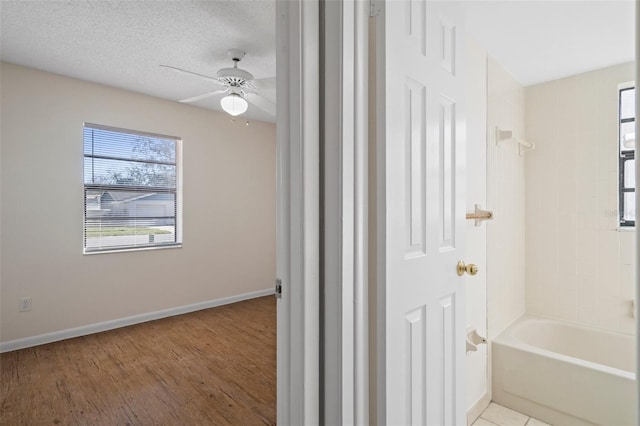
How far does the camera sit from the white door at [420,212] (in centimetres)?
101

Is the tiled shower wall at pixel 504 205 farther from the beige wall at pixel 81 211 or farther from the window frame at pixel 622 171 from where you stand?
the beige wall at pixel 81 211

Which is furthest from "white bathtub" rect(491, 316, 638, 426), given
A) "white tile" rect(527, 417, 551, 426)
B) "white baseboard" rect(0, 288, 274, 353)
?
"white baseboard" rect(0, 288, 274, 353)

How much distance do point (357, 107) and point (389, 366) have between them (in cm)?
81

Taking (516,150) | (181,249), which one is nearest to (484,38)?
(516,150)

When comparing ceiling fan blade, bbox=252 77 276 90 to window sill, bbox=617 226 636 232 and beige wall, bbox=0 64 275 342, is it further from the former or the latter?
window sill, bbox=617 226 636 232

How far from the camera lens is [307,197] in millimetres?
969

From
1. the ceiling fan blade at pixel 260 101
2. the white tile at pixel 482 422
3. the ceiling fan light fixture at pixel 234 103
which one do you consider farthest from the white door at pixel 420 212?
the ceiling fan blade at pixel 260 101

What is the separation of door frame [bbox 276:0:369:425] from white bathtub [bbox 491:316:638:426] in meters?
1.75

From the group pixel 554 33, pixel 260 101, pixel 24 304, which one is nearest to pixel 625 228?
pixel 554 33

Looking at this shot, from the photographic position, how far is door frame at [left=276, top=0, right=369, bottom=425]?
0.96 metres

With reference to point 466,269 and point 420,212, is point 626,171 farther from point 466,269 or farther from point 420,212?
point 420,212

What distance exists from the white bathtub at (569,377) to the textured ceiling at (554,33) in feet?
6.77

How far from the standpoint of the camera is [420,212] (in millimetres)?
1166

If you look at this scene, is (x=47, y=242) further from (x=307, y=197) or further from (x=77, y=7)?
(x=307, y=197)
